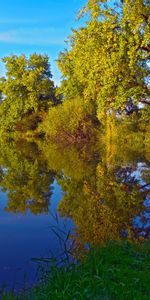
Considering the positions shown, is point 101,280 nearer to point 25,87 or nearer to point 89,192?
point 89,192

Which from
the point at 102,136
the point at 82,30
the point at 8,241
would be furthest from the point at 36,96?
the point at 8,241

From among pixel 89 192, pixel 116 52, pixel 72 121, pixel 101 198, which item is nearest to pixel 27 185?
pixel 89 192

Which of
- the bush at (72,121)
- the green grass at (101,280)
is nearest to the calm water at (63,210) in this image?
the green grass at (101,280)

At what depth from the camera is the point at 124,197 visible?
659 inches

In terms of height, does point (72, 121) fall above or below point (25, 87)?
below

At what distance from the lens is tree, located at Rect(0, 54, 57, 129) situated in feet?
249

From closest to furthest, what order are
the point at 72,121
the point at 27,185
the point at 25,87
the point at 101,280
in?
the point at 101,280 < the point at 27,185 < the point at 72,121 < the point at 25,87

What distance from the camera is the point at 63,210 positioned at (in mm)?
14758

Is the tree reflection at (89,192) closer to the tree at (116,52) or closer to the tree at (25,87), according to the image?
the tree at (116,52)

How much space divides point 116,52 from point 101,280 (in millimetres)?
22293

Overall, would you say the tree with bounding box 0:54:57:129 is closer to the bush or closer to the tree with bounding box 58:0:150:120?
the bush

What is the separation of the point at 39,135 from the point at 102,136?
834 inches

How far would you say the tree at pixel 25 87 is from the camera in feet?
249

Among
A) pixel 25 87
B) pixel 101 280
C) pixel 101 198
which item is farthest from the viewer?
pixel 25 87
